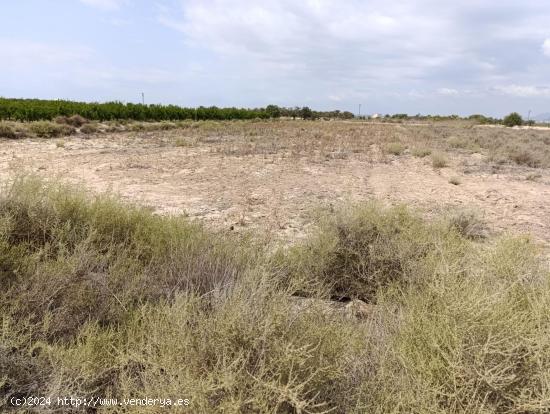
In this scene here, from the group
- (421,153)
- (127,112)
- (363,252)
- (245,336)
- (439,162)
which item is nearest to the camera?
(245,336)

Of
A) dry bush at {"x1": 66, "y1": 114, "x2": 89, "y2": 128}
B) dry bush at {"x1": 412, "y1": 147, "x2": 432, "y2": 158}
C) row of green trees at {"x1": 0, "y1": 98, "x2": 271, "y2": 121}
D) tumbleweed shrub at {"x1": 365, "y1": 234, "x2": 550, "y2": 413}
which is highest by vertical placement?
row of green trees at {"x1": 0, "y1": 98, "x2": 271, "y2": 121}

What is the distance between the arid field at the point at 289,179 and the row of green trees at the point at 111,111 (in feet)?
36.7

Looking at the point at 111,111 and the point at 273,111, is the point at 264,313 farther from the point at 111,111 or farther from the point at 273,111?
the point at 273,111

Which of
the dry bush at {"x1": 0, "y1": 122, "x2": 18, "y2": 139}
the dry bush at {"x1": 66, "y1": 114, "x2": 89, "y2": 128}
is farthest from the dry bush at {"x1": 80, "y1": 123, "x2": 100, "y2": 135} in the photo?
the dry bush at {"x1": 0, "y1": 122, "x2": 18, "y2": 139}

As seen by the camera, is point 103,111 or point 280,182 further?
point 103,111

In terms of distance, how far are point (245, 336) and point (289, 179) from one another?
8.26 m

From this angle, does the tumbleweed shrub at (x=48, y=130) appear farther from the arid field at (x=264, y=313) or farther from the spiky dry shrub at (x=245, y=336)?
the spiky dry shrub at (x=245, y=336)

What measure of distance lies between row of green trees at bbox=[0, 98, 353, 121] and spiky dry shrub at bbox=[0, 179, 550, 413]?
2580 centimetres

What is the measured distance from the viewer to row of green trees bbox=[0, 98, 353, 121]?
2614cm

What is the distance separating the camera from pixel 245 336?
82.6 inches

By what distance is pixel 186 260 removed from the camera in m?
3.61

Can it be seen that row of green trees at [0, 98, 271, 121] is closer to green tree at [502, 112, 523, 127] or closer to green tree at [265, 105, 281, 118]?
green tree at [265, 105, 281, 118]

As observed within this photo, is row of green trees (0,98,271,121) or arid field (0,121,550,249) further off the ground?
row of green trees (0,98,271,121)

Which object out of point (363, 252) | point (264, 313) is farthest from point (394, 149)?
point (264, 313)
